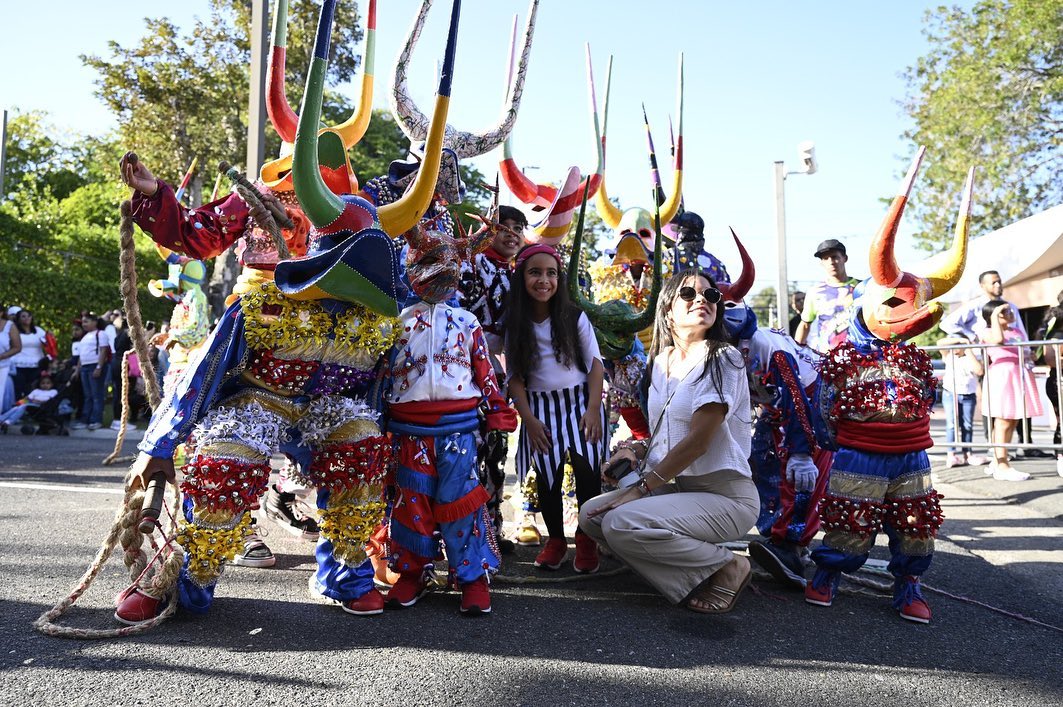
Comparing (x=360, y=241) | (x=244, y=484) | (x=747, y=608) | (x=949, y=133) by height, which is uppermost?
(x=949, y=133)

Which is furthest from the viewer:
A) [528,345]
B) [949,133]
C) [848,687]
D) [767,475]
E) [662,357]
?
[949,133]

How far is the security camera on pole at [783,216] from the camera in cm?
1089

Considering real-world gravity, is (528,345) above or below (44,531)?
above

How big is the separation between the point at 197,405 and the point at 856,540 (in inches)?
104

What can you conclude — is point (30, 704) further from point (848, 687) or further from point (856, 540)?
point (856, 540)

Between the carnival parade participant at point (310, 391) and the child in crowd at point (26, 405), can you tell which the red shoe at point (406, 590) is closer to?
the carnival parade participant at point (310, 391)

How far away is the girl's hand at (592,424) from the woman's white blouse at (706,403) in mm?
401

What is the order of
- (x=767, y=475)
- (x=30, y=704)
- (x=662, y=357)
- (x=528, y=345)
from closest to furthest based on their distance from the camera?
1. (x=30, y=704)
2. (x=662, y=357)
3. (x=528, y=345)
4. (x=767, y=475)

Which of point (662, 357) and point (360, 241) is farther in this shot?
point (662, 357)

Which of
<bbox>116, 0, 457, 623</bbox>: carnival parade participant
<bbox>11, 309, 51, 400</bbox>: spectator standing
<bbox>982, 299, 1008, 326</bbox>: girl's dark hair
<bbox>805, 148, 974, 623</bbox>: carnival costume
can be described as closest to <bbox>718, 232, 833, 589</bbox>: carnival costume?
<bbox>805, 148, 974, 623</bbox>: carnival costume

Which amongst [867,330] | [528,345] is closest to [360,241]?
[528,345]

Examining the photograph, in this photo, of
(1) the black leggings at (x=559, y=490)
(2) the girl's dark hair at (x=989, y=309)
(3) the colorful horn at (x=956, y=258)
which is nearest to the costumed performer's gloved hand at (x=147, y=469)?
(1) the black leggings at (x=559, y=490)

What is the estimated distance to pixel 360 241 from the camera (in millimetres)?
2715

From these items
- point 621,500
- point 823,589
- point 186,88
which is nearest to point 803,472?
point 823,589
